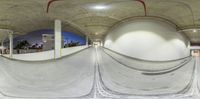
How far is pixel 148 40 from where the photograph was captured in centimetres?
498

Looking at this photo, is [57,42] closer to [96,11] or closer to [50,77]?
[96,11]

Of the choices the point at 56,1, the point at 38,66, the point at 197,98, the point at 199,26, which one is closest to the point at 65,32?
the point at 56,1

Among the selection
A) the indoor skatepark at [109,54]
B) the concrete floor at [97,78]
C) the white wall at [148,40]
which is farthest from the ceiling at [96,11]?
the concrete floor at [97,78]

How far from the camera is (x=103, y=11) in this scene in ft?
12.9

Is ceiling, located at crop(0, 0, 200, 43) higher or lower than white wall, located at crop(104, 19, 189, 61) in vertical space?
higher

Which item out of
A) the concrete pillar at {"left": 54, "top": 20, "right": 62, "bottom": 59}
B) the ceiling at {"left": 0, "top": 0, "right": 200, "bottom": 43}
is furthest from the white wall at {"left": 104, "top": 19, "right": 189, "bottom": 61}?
the concrete pillar at {"left": 54, "top": 20, "right": 62, "bottom": 59}

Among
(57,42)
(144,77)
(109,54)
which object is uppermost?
(57,42)

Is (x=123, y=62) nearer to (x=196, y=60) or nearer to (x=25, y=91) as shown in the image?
(x=196, y=60)

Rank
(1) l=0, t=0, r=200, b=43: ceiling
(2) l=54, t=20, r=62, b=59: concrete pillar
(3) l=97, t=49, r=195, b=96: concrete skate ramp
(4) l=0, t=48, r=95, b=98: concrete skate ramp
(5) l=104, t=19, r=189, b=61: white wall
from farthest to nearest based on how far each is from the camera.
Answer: (2) l=54, t=20, r=62, b=59: concrete pillar < (5) l=104, t=19, r=189, b=61: white wall < (1) l=0, t=0, r=200, b=43: ceiling < (3) l=97, t=49, r=195, b=96: concrete skate ramp < (4) l=0, t=48, r=95, b=98: concrete skate ramp

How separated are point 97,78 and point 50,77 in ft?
2.20

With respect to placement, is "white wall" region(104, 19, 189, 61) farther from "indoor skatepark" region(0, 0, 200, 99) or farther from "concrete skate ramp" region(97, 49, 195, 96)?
"concrete skate ramp" region(97, 49, 195, 96)

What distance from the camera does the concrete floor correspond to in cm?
292

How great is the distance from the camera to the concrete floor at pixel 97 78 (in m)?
2.92

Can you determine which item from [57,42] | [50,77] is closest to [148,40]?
[57,42]
